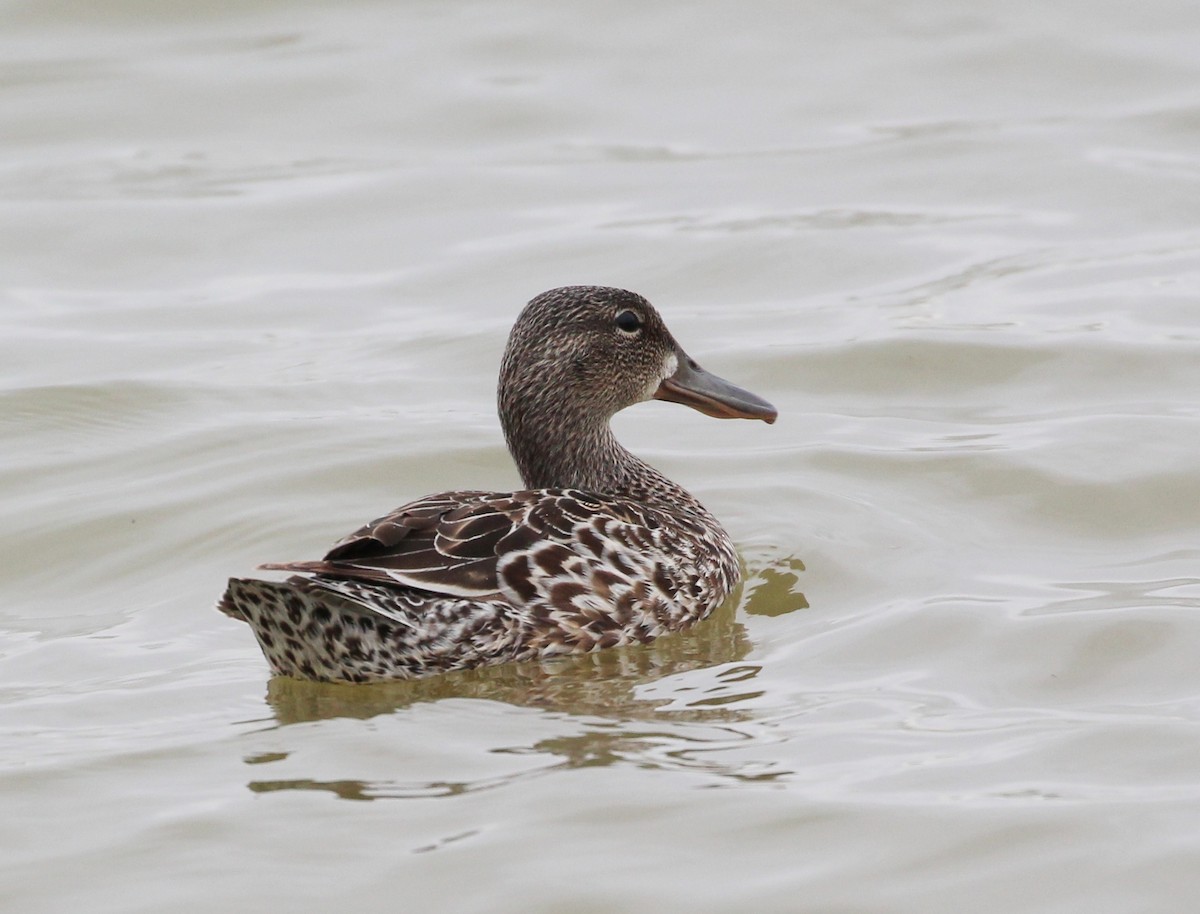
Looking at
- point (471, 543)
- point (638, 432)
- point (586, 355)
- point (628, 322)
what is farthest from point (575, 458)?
point (638, 432)

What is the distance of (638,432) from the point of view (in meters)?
10.4

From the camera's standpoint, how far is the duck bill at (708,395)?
8477 millimetres

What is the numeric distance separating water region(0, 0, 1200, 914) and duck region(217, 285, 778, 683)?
0.49ft

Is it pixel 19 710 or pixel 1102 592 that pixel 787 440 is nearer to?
pixel 1102 592

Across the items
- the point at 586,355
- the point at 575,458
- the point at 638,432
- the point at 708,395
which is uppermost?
the point at 586,355

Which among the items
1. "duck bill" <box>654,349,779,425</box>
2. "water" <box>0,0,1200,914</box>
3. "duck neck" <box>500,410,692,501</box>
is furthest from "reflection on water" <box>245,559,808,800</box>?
"duck bill" <box>654,349,779,425</box>

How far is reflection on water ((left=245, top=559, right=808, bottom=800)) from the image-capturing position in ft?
20.1

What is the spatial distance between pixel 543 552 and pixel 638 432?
3328 millimetres

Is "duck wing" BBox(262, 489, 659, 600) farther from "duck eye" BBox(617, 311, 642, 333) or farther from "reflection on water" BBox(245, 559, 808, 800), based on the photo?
"duck eye" BBox(617, 311, 642, 333)

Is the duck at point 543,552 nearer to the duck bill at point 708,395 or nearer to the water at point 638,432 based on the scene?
the duck bill at point 708,395

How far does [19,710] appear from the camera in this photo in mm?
6988

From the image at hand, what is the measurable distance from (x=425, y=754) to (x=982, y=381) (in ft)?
17.4

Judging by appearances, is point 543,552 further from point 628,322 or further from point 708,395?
point 708,395

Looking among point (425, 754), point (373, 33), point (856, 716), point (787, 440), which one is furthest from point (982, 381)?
point (373, 33)
